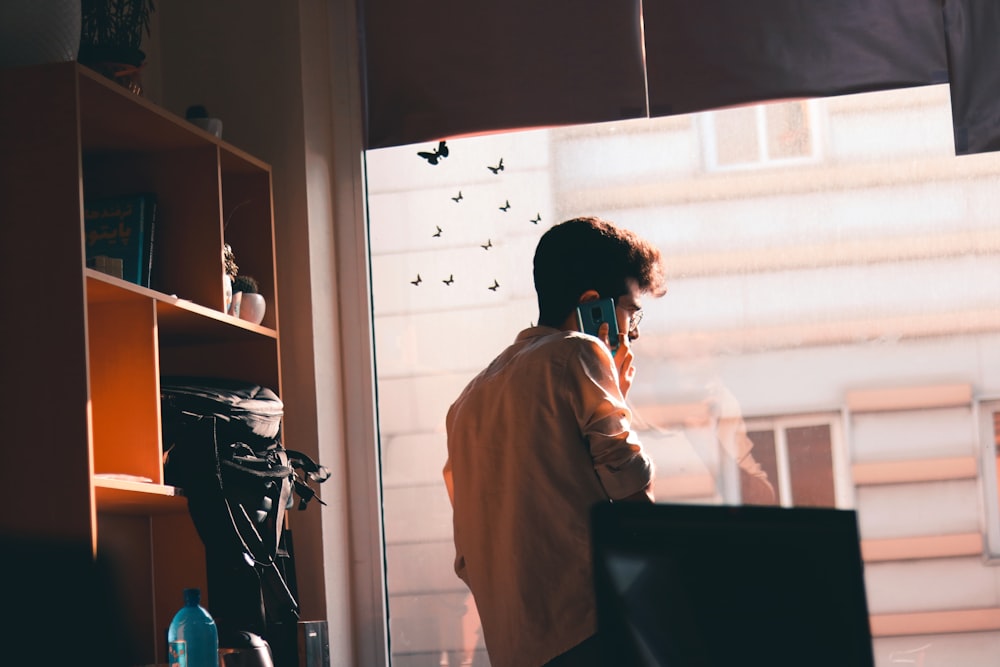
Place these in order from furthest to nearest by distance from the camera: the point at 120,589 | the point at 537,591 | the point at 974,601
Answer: the point at 974,601 < the point at 120,589 < the point at 537,591

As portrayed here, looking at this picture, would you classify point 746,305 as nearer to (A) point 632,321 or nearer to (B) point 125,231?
(A) point 632,321

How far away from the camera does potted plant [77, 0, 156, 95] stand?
8.75ft

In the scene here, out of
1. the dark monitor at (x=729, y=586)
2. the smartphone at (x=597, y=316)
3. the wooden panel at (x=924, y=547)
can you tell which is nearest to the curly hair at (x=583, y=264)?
the smartphone at (x=597, y=316)

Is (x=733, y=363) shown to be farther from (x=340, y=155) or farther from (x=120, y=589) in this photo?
(x=120, y=589)

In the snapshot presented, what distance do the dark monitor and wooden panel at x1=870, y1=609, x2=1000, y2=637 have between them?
6.20 ft

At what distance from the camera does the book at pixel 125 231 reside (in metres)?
2.77

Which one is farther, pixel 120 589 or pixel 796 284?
pixel 796 284

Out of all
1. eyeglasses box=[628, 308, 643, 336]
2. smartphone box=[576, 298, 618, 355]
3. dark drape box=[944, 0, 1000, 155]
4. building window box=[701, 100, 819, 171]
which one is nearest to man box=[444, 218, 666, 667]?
smartphone box=[576, 298, 618, 355]

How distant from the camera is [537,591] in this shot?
88.0 inches

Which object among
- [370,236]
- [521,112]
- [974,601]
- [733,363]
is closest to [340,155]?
[370,236]

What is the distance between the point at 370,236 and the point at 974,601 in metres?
1.85

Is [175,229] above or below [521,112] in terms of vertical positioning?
below

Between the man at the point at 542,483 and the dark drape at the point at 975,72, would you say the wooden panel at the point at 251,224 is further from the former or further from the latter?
the dark drape at the point at 975,72

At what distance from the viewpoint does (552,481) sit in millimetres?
2250
